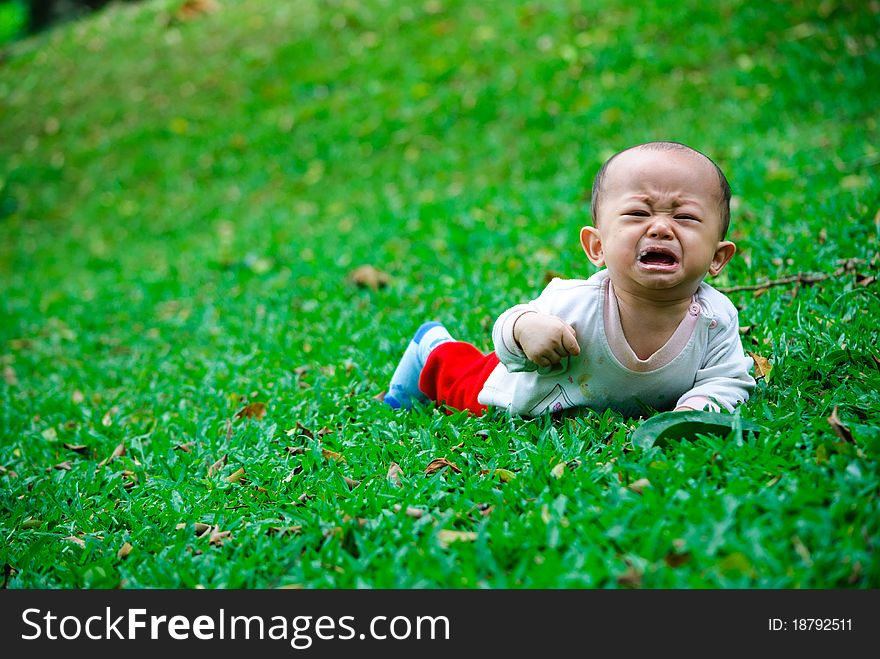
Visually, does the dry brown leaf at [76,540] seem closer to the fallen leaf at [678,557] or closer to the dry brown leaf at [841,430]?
the fallen leaf at [678,557]

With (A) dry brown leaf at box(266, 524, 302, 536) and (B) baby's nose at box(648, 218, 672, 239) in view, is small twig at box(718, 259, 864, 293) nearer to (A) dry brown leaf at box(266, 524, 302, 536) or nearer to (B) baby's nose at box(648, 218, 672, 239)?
(B) baby's nose at box(648, 218, 672, 239)

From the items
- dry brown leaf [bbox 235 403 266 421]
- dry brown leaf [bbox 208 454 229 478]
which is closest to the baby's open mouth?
dry brown leaf [bbox 208 454 229 478]

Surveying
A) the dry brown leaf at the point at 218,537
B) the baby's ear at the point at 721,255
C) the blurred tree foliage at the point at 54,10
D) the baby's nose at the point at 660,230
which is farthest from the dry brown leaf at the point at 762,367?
the blurred tree foliage at the point at 54,10

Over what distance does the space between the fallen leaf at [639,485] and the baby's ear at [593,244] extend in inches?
28.7

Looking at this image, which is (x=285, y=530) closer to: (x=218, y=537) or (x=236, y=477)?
(x=218, y=537)

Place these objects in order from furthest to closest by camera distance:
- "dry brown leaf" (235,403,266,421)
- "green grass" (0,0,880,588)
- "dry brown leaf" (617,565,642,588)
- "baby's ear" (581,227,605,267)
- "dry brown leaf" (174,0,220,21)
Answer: "dry brown leaf" (174,0,220,21)
"dry brown leaf" (235,403,266,421)
"baby's ear" (581,227,605,267)
"green grass" (0,0,880,588)
"dry brown leaf" (617,565,642,588)

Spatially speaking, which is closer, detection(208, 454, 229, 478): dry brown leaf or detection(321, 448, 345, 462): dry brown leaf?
detection(321, 448, 345, 462): dry brown leaf

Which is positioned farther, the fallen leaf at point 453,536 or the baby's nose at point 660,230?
the baby's nose at point 660,230

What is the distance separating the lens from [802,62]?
22.5 ft

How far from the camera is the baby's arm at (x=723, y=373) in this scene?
2.42 metres

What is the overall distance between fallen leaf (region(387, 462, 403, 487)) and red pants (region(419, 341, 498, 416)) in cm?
38

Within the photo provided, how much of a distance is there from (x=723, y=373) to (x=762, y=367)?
1.17 feet

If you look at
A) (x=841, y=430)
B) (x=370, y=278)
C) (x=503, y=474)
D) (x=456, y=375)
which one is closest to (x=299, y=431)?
(x=456, y=375)

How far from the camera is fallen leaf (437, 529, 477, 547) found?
2.00 metres
